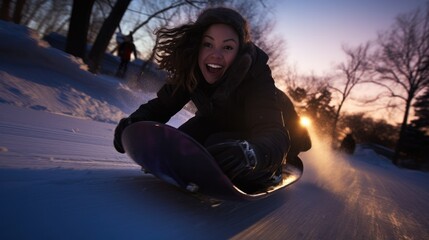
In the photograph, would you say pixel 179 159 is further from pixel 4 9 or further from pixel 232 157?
pixel 4 9

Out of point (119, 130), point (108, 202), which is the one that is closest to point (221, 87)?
point (119, 130)

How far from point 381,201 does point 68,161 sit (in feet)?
9.22

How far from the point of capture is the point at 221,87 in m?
1.71

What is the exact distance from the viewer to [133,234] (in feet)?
3.22

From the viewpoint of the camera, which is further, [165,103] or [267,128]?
[165,103]

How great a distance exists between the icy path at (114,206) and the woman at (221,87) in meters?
0.23

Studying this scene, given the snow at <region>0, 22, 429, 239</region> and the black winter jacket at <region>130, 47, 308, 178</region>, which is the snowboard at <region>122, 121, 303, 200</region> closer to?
the snow at <region>0, 22, 429, 239</region>

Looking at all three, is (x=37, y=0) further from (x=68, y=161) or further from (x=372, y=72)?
(x=68, y=161)

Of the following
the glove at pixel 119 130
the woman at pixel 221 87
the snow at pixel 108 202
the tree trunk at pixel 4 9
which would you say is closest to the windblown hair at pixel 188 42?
the woman at pixel 221 87

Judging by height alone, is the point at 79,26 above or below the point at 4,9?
below

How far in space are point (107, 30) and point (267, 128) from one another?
750cm

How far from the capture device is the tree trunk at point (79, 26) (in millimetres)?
6248

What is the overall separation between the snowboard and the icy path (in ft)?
0.53

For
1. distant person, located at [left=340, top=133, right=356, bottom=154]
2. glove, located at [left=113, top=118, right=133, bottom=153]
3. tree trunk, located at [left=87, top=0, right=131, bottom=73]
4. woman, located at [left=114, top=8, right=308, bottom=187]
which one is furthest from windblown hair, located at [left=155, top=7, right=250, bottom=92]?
distant person, located at [left=340, top=133, right=356, bottom=154]
